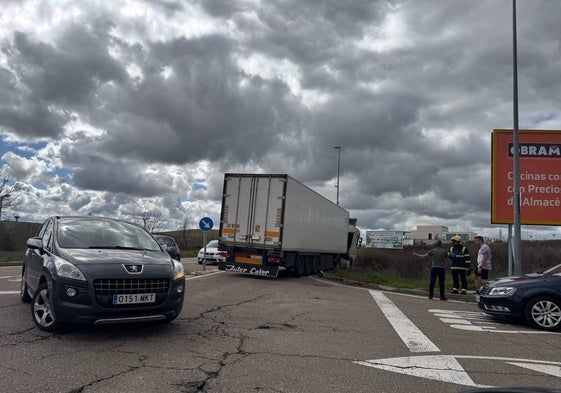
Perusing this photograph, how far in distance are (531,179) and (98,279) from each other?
51.0 feet

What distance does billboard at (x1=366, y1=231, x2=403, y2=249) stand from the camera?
8086 centimetres

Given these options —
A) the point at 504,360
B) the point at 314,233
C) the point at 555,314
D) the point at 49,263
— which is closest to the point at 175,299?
the point at 49,263

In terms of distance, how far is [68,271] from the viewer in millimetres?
5832

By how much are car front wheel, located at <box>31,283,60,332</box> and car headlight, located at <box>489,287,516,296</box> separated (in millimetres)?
7618

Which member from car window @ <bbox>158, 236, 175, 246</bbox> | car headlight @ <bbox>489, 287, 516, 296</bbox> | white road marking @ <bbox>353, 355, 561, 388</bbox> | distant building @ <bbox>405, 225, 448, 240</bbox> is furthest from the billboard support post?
distant building @ <bbox>405, 225, 448, 240</bbox>

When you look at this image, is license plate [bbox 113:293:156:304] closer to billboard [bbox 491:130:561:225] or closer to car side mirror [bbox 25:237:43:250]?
car side mirror [bbox 25:237:43:250]

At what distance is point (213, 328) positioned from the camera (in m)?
7.07

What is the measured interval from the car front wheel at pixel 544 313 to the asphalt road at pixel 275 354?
27cm

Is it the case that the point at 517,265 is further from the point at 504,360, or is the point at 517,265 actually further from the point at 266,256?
the point at 504,360

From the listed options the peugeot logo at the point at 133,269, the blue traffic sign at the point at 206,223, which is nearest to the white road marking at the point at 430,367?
the peugeot logo at the point at 133,269

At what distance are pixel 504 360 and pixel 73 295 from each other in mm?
5285

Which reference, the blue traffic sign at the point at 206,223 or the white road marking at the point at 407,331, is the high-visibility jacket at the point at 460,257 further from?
the blue traffic sign at the point at 206,223

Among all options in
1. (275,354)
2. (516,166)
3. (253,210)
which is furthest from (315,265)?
(275,354)

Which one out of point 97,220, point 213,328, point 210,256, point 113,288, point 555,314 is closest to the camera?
point 113,288
